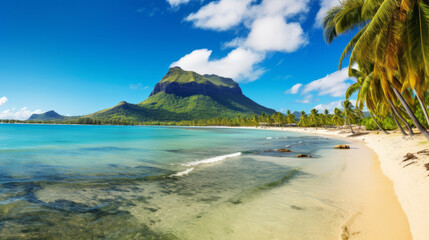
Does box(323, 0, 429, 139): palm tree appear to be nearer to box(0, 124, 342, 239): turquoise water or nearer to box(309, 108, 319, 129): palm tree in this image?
box(0, 124, 342, 239): turquoise water

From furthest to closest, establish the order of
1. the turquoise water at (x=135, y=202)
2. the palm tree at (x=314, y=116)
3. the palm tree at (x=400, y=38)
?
1. the palm tree at (x=314, y=116)
2. the palm tree at (x=400, y=38)
3. the turquoise water at (x=135, y=202)

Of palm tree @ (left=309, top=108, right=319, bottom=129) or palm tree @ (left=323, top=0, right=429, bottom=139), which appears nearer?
palm tree @ (left=323, top=0, right=429, bottom=139)

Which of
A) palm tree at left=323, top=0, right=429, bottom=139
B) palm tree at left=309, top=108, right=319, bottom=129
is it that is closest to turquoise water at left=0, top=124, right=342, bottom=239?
palm tree at left=323, top=0, right=429, bottom=139

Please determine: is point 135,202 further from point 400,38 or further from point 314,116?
point 314,116

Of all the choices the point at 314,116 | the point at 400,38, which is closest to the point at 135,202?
the point at 400,38

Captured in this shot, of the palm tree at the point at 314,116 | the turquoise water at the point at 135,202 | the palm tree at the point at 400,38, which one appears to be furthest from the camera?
the palm tree at the point at 314,116

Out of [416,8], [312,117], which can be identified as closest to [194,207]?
[416,8]

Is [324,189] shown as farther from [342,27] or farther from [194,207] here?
[342,27]

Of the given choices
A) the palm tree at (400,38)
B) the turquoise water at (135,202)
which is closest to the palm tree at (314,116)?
the turquoise water at (135,202)

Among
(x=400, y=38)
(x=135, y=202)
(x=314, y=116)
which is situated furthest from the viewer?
(x=314, y=116)

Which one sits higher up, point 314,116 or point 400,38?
point 314,116

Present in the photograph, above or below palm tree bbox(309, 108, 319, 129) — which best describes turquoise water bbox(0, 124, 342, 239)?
below

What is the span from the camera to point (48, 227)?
5.84 meters

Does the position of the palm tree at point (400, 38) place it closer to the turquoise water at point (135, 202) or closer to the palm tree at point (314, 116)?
the turquoise water at point (135, 202)
